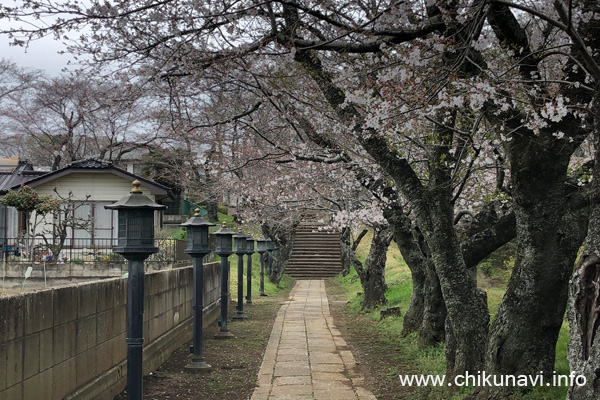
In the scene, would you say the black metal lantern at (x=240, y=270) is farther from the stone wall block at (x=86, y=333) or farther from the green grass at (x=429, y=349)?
the stone wall block at (x=86, y=333)

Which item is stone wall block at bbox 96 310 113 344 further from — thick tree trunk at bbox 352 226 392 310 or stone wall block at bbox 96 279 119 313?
thick tree trunk at bbox 352 226 392 310

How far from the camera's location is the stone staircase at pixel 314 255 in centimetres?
3316

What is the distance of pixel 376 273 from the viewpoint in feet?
53.3

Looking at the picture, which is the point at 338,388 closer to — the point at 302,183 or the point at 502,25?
the point at 502,25

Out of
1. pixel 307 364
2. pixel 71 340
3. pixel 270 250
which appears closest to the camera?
pixel 71 340

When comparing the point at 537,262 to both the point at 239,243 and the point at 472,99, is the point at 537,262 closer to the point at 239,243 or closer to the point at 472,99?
the point at 472,99

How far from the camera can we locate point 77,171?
25.5m

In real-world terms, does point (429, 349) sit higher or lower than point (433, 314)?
lower

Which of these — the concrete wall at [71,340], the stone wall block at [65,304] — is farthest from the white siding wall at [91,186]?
the stone wall block at [65,304]

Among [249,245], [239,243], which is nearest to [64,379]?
[239,243]

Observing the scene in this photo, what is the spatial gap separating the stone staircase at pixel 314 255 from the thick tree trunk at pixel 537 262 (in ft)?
85.3

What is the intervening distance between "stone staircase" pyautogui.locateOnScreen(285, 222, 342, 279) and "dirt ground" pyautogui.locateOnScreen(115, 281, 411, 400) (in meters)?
18.3

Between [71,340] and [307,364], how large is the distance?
428 centimetres

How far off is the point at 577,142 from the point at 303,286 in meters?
21.7
